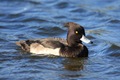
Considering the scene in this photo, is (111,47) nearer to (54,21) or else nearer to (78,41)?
(78,41)

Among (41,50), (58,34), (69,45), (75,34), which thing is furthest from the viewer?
(58,34)

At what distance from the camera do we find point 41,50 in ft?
47.4

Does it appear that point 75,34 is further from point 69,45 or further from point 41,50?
point 41,50

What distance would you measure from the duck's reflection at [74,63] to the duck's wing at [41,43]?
51cm

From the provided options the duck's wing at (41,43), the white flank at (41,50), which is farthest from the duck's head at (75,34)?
the white flank at (41,50)

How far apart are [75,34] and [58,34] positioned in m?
2.77

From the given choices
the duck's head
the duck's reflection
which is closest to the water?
the duck's reflection

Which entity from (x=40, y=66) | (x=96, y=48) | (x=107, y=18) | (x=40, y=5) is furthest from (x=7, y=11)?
(x=40, y=66)

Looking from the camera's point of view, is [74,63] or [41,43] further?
[41,43]

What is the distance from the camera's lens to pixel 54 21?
18.3m

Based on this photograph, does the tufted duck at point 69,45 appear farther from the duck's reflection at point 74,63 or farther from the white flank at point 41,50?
the duck's reflection at point 74,63

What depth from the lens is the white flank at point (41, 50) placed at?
46.6ft

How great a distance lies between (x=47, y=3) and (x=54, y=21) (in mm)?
2853

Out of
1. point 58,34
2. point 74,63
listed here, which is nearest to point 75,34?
point 74,63
